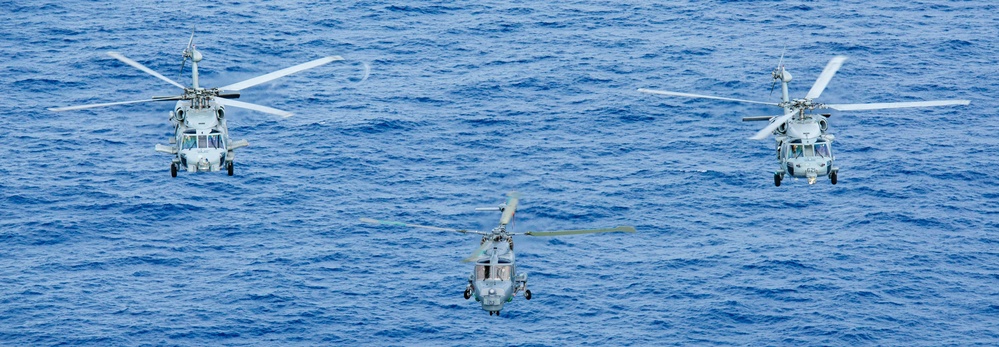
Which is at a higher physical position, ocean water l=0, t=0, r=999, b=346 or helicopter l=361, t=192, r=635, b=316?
helicopter l=361, t=192, r=635, b=316

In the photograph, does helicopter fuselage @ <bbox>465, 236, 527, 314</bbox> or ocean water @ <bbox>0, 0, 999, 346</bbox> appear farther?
ocean water @ <bbox>0, 0, 999, 346</bbox>

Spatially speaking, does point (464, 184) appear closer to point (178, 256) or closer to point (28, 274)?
point (178, 256)

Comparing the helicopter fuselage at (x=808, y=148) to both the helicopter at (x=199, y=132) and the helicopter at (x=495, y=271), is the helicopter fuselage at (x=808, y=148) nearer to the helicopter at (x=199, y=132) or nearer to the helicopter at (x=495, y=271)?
the helicopter at (x=495, y=271)

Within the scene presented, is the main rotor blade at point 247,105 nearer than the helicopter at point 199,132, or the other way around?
the main rotor blade at point 247,105

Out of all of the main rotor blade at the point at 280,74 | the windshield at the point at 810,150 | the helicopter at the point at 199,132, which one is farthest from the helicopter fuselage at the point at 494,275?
the windshield at the point at 810,150

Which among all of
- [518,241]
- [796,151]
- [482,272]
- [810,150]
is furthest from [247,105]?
[518,241]

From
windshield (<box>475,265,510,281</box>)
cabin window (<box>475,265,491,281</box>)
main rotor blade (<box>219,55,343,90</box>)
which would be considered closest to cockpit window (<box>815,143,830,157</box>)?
windshield (<box>475,265,510,281</box>)

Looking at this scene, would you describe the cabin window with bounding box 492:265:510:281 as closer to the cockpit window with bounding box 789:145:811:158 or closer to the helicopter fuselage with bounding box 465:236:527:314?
the helicopter fuselage with bounding box 465:236:527:314

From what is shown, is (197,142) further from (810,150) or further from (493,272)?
(810,150)
